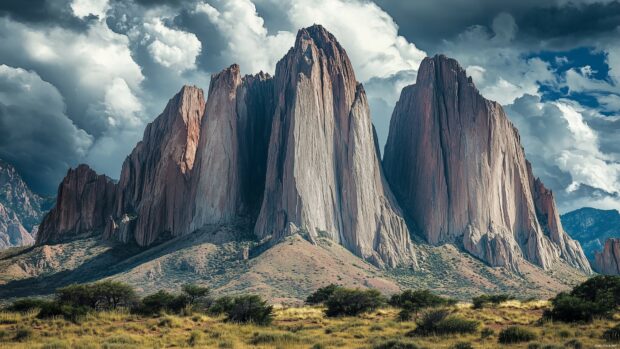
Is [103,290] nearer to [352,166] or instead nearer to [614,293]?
[614,293]

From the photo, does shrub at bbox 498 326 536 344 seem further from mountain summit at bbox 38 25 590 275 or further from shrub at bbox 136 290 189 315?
mountain summit at bbox 38 25 590 275

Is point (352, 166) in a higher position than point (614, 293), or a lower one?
higher

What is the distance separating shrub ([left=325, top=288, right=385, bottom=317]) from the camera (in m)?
53.1

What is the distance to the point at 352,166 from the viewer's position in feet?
458

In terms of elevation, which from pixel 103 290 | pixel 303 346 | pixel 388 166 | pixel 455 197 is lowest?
pixel 303 346

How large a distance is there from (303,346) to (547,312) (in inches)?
793

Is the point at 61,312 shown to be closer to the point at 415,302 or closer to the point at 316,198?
the point at 415,302

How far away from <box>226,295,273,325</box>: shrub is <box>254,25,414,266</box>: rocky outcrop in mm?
76460

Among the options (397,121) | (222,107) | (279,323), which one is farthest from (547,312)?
(397,121)

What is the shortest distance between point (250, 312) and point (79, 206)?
133 m

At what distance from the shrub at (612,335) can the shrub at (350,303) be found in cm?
2110

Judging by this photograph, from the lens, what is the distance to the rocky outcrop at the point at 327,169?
13175cm

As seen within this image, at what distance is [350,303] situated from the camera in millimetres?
53625

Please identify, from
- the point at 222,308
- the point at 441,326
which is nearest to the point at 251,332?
the point at 441,326
